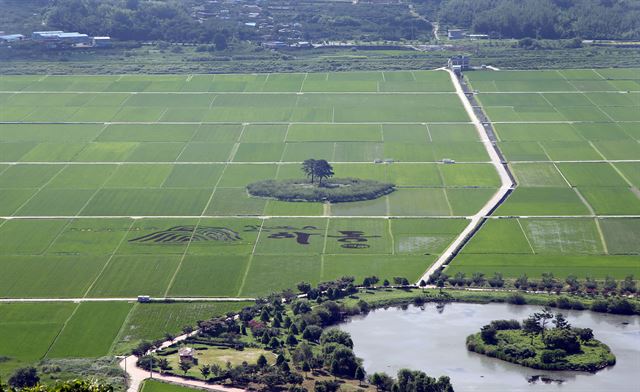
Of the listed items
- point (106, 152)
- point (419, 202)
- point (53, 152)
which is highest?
point (419, 202)

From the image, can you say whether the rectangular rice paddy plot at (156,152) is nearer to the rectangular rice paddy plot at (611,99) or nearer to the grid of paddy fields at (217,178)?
the grid of paddy fields at (217,178)

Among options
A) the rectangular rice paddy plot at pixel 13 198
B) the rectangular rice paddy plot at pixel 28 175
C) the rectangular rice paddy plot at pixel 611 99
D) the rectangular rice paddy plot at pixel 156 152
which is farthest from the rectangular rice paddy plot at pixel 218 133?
the rectangular rice paddy plot at pixel 611 99

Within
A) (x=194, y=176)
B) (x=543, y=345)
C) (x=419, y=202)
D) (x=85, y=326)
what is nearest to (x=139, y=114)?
(x=194, y=176)

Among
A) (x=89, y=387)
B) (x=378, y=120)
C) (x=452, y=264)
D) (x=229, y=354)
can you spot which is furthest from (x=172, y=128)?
(x=89, y=387)

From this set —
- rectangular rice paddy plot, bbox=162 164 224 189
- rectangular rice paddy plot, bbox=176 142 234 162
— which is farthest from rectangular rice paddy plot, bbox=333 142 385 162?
rectangular rice paddy plot, bbox=162 164 224 189

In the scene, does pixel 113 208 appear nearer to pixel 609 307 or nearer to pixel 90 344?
pixel 90 344

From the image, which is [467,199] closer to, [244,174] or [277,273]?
[244,174]
